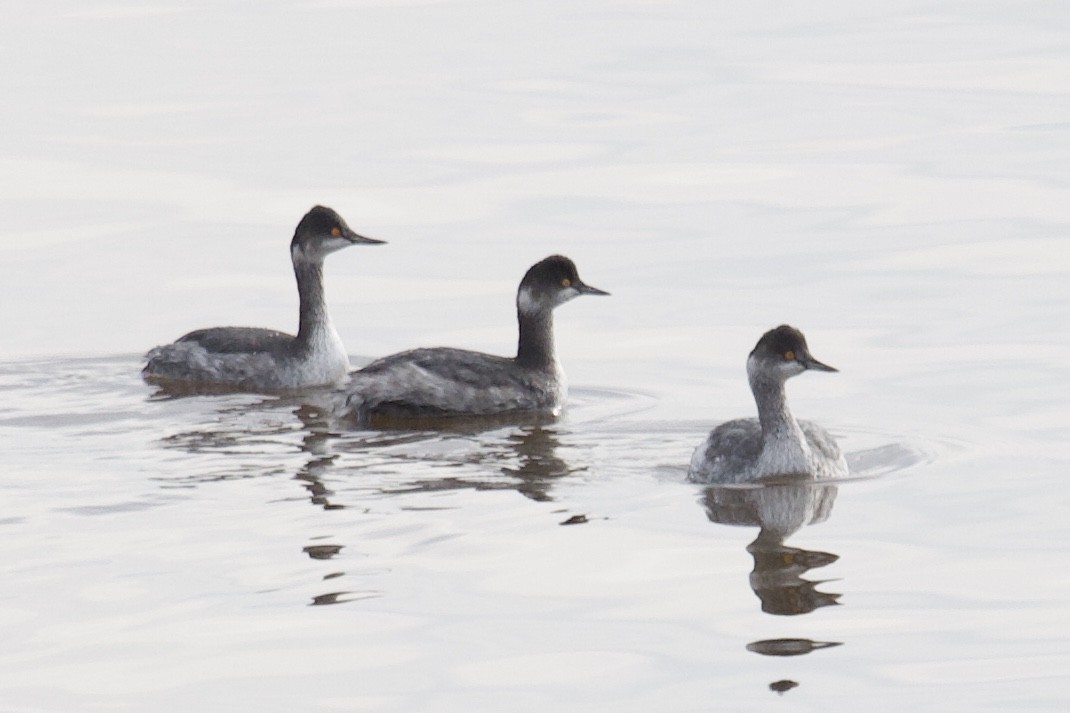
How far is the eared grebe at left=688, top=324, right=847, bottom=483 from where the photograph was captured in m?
13.0

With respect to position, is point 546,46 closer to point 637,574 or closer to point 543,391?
point 543,391

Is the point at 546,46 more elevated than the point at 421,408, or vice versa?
the point at 546,46

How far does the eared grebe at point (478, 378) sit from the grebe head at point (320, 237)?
6.11 feet

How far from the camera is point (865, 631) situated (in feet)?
33.2

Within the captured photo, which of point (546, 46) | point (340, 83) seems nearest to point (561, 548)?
point (340, 83)

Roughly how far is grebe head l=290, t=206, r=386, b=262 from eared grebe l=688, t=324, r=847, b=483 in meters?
5.02

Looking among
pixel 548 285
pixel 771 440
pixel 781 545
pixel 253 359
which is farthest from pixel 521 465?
pixel 253 359

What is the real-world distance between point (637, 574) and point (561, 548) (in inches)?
23.4

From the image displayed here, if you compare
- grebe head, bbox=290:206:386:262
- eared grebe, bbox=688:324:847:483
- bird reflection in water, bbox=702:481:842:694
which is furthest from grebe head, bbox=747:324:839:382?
grebe head, bbox=290:206:386:262

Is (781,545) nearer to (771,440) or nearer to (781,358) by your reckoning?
(771,440)

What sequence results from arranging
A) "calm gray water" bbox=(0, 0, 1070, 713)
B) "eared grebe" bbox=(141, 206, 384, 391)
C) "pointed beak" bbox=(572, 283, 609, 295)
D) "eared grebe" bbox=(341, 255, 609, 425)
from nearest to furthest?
"calm gray water" bbox=(0, 0, 1070, 713) → "eared grebe" bbox=(341, 255, 609, 425) → "pointed beak" bbox=(572, 283, 609, 295) → "eared grebe" bbox=(141, 206, 384, 391)

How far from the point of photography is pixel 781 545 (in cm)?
1173

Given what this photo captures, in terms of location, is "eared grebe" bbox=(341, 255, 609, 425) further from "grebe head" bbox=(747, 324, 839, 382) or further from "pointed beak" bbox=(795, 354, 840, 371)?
"pointed beak" bbox=(795, 354, 840, 371)

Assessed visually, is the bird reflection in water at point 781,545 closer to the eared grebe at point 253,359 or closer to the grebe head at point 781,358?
the grebe head at point 781,358
